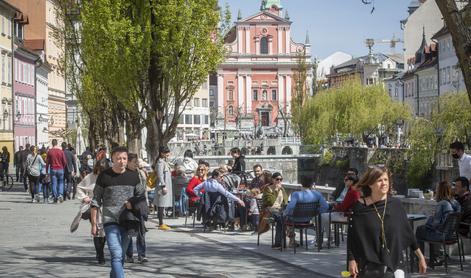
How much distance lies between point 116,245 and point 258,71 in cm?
12617

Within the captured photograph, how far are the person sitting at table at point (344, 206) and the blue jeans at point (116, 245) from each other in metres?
4.54

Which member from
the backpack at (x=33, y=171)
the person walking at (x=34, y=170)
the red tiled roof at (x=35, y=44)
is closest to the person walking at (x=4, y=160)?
the person walking at (x=34, y=170)

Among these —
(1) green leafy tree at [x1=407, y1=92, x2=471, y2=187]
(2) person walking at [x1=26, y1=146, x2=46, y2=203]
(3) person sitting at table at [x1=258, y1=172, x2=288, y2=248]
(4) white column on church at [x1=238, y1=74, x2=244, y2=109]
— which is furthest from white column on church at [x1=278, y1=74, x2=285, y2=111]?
(3) person sitting at table at [x1=258, y1=172, x2=288, y2=248]

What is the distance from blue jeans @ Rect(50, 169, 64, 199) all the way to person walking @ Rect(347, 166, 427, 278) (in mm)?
21956

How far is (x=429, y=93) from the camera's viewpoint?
91.5 meters

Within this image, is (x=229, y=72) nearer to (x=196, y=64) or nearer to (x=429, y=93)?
(x=429, y=93)

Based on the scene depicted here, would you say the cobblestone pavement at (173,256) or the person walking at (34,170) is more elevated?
the person walking at (34,170)

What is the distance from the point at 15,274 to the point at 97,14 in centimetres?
1870

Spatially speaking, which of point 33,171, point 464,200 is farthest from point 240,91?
point 464,200

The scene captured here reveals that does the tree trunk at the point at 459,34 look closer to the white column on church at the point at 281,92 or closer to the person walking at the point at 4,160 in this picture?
the person walking at the point at 4,160

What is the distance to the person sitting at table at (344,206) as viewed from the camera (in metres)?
15.4

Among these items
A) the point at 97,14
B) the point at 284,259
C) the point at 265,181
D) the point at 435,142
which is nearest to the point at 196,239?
the point at 265,181

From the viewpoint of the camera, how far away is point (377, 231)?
25.4ft

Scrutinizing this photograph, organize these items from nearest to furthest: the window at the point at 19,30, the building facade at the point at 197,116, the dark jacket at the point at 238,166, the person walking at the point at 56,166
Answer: the dark jacket at the point at 238,166, the person walking at the point at 56,166, the window at the point at 19,30, the building facade at the point at 197,116
